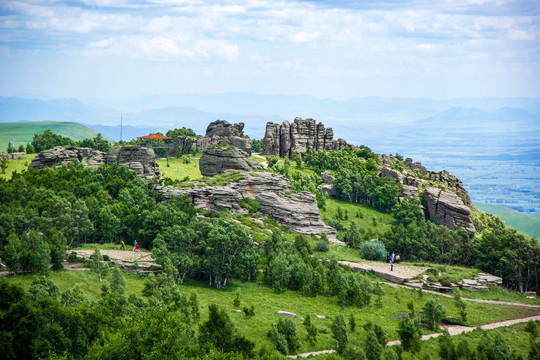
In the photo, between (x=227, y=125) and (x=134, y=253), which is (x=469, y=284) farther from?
(x=227, y=125)

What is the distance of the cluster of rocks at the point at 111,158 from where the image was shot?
8678 centimetres

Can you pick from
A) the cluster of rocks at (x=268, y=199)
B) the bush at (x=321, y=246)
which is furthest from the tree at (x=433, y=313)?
the cluster of rocks at (x=268, y=199)

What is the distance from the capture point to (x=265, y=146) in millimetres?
133250

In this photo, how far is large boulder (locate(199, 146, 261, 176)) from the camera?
8419cm

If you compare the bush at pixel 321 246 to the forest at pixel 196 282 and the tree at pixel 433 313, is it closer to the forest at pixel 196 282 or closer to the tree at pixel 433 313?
the forest at pixel 196 282

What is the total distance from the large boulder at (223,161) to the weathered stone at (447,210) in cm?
3656

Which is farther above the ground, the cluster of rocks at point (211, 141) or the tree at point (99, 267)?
the cluster of rocks at point (211, 141)

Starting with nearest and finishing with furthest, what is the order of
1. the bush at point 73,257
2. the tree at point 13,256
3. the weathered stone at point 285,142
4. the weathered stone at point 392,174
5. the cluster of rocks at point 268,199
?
the tree at point 13,256 < the bush at point 73,257 < the cluster of rocks at point 268,199 < the weathered stone at point 392,174 < the weathered stone at point 285,142

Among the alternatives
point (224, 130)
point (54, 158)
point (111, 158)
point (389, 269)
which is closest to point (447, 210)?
point (389, 269)

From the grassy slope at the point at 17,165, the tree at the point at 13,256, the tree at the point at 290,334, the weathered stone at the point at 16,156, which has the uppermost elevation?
the weathered stone at the point at 16,156

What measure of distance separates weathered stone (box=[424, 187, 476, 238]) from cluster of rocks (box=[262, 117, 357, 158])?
146ft

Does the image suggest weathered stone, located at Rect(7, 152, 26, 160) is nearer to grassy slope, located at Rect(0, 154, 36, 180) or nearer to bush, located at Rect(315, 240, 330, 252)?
grassy slope, located at Rect(0, 154, 36, 180)

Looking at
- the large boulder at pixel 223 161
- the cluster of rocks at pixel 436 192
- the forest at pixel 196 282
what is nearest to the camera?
the forest at pixel 196 282

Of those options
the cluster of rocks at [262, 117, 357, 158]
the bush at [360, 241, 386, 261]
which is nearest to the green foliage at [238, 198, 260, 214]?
the bush at [360, 241, 386, 261]
